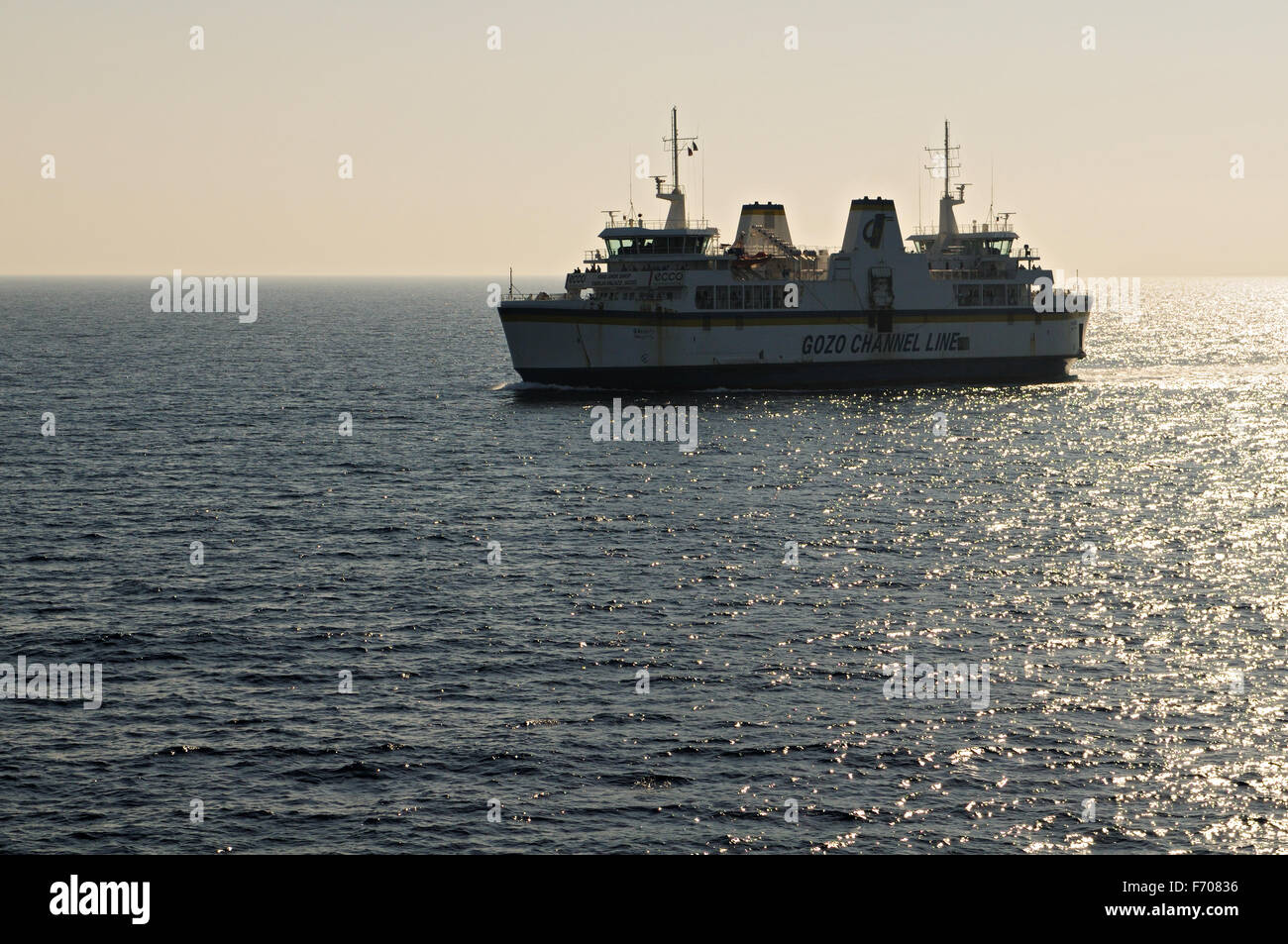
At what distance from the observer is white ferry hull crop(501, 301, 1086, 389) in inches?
3760

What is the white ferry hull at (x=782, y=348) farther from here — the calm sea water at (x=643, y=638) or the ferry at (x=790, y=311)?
the calm sea water at (x=643, y=638)

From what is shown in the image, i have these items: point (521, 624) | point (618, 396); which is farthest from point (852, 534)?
point (618, 396)

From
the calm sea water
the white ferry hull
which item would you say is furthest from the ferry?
the calm sea water

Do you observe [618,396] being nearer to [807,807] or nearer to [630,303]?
[630,303]

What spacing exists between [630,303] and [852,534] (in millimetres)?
43525

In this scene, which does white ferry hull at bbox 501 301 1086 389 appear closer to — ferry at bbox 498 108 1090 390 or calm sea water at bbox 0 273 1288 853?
ferry at bbox 498 108 1090 390

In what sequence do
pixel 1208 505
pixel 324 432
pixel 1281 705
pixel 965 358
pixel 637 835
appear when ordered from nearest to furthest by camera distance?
pixel 637 835 < pixel 1281 705 < pixel 1208 505 < pixel 324 432 < pixel 965 358

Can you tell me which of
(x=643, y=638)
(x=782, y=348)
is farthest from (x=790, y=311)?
(x=643, y=638)

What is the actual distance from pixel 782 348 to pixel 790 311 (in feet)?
9.61

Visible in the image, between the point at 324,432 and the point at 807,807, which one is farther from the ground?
the point at 324,432

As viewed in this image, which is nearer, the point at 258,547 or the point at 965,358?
the point at 258,547

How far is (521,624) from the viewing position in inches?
1655

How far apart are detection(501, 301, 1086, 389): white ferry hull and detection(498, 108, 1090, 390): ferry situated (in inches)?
4.3

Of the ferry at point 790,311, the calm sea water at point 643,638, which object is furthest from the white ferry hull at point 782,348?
the calm sea water at point 643,638
